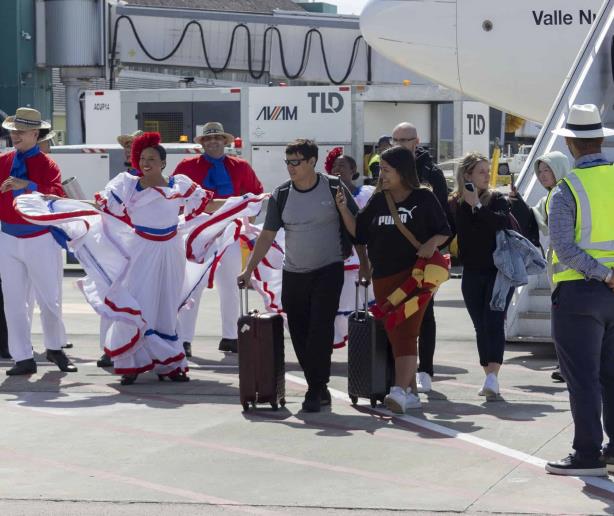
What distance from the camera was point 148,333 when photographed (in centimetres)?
974

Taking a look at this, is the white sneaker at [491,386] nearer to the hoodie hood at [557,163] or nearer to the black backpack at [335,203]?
the black backpack at [335,203]

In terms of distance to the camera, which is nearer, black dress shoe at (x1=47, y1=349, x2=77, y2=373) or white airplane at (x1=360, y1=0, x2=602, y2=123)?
black dress shoe at (x1=47, y1=349, x2=77, y2=373)

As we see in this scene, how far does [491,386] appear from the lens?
8836 millimetres

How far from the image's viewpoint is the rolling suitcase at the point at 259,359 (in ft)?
27.9

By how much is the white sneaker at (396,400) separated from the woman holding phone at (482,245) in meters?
0.81

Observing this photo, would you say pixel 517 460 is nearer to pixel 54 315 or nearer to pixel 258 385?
pixel 258 385

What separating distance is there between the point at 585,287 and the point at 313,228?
2431 millimetres

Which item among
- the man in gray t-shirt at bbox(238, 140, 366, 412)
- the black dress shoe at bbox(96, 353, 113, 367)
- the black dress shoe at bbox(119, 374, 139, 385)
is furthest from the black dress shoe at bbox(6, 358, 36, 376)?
the man in gray t-shirt at bbox(238, 140, 366, 412)

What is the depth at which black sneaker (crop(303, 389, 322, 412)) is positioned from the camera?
8.51 metres

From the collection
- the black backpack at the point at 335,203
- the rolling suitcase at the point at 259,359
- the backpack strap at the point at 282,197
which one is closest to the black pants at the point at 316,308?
the black backpack at the point at 335,203

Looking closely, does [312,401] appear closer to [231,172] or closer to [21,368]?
[21,368]

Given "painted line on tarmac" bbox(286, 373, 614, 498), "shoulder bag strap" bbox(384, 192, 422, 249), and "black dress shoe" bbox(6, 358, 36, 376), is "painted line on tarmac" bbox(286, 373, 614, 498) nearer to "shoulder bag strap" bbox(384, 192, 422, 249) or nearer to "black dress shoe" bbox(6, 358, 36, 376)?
"shoulder bag strap" bbox(384, 192, 422, 249)

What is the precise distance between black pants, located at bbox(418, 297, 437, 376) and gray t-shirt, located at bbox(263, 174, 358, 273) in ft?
3.41

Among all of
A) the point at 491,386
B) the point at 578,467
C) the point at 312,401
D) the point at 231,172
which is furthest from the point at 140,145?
the point at 578,467
